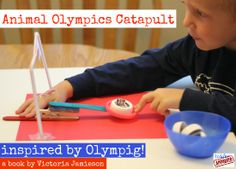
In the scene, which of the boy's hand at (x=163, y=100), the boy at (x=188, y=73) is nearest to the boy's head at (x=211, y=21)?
the boy at (x=188, y=73)

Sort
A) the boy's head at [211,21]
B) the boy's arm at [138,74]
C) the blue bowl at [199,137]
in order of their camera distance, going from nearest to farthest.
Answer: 1. the blue bowl at [199,137]
2. the boy's head at [211,21]
3. the boy's arm at [138,74]

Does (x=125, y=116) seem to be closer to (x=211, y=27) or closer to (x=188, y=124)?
(x=188, y=124)

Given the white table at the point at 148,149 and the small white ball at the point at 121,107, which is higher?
the small white ball at the point at 121,107

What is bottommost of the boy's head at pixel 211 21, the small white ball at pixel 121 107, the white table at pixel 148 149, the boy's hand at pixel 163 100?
the white table at pixel 148 149

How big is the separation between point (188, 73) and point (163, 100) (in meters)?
0.26

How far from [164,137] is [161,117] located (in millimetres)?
93

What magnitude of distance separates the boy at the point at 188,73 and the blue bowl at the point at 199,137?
0.06m

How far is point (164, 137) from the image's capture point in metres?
0.74

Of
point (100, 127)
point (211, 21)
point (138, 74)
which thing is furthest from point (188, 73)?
point (100, 127)

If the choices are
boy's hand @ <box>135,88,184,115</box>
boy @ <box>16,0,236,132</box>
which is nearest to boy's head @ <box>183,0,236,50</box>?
boy @ <box>16,0,236,132</box>

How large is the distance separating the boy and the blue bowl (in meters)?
0.06

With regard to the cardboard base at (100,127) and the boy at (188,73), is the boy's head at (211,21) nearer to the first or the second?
the boy at (188,73)

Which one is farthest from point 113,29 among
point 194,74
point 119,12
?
point 194,74

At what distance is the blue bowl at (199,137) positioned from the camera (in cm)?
65
